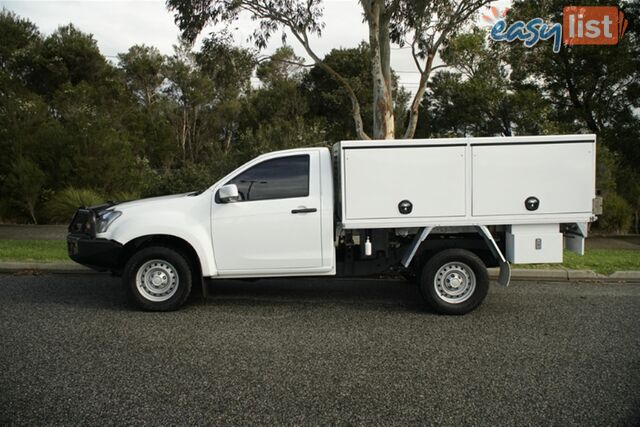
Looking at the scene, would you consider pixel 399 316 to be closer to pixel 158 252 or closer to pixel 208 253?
pixel 208 253

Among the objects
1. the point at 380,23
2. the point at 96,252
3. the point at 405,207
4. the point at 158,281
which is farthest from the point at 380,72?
the point at 96,252

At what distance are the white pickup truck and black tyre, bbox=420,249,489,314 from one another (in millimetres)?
13

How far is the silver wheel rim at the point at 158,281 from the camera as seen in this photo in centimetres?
687

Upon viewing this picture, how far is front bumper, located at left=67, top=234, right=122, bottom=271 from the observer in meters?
6.86

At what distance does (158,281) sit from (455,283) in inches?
142

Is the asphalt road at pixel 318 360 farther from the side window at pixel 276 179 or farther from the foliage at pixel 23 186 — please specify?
the foliage at pixel 23 186

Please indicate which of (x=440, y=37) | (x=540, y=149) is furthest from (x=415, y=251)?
(x=440, y=37)

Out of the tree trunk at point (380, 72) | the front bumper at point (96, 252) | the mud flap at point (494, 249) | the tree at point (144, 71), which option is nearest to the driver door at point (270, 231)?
the front bumper at point (96, 252)

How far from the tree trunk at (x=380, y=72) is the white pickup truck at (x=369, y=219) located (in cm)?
736

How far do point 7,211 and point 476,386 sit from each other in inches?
593

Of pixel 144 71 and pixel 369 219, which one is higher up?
pixel 144 71

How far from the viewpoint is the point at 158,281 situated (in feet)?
22.6

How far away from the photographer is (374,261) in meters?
7.08

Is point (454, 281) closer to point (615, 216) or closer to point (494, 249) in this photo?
point (494, 249)
